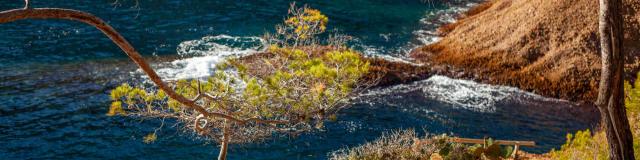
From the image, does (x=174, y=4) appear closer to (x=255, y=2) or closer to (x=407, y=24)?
(x=255, y=2)

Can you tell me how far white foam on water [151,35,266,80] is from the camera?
25194 mm

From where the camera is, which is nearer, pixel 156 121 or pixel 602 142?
pixel 602 142

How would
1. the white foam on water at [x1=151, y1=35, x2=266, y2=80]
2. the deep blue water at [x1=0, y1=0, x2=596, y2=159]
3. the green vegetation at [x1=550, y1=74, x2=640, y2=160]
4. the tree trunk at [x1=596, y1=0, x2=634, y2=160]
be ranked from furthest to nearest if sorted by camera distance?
the white foam on water at [x1=151, y1=35, x2=266, y2=80] < the deep blue water at [x1=0, y1=0, x2=596, y2=159] < the green vegetation at [x1=550, y1=74, x2=640, y2=160] < the tree trunk at [x1=596, y1=0, x2=634, y2=160]

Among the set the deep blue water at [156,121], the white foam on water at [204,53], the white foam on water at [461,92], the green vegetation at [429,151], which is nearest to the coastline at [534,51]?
the white foam on water at [461,92]

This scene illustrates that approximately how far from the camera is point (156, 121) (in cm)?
2078

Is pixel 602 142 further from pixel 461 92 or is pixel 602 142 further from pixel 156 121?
pixel 156 121

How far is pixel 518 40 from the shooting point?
2830 cm

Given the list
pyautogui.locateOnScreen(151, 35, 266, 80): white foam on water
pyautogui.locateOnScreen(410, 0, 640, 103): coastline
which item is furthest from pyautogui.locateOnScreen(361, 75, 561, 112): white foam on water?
pyautogui.locateOnScreen(151, 35, 266, 80): white foam on water

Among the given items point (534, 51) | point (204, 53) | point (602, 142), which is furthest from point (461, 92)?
point (602, 142)

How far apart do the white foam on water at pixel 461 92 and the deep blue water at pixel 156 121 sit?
4 cm

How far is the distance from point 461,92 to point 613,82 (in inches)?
581

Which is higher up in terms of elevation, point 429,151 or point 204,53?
point 204,53

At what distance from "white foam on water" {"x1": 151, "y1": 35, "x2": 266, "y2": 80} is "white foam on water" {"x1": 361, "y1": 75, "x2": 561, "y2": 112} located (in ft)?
16.9

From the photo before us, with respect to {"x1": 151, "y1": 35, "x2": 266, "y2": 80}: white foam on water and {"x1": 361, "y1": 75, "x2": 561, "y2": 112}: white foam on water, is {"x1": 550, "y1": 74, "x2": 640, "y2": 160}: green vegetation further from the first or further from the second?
{"x1": 151, "y1": 35, "x2": 266, "y2": 80}: white foam on water
